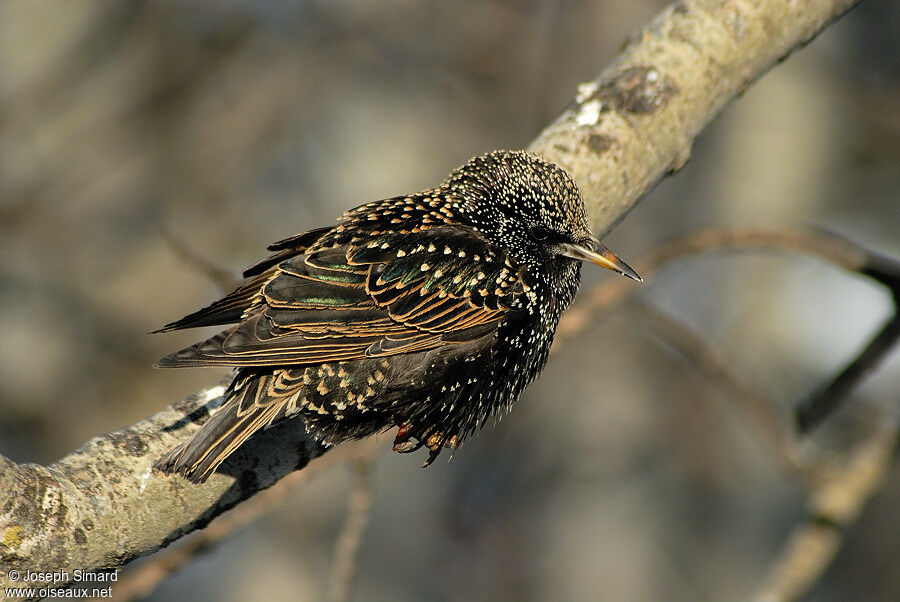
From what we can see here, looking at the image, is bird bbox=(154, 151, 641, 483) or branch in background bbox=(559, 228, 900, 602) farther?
branch in background bbox=(559, 228, 900, 602)

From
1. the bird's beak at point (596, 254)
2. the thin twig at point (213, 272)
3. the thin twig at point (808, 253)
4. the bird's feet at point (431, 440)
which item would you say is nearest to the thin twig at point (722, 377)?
the thin twig at point (808, 253)

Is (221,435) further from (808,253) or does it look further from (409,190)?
(409,190)

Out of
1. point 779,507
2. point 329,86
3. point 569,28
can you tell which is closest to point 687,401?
point 779,507

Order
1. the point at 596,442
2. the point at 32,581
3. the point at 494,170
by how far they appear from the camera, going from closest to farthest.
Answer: the point at 32,581 < the point at 494,170 < the point at 596,442

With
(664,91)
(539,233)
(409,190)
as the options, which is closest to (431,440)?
(539,233)

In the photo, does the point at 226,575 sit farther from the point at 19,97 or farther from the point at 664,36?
the point at 664,36

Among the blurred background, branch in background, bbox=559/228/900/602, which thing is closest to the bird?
branch in background, bbox=559/228/900/602

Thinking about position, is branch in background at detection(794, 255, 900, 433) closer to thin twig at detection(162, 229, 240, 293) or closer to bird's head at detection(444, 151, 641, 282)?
bird's head at detection(444, 151, 641, 282)

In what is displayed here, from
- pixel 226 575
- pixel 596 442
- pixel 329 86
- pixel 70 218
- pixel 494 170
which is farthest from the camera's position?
pixel 226 575
